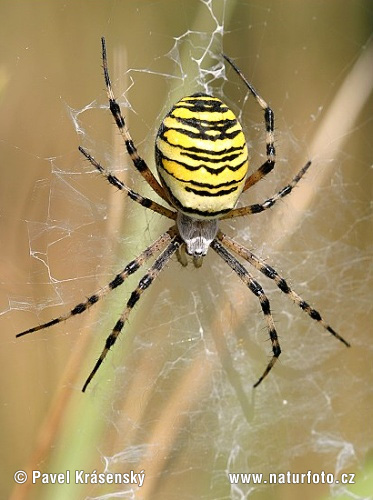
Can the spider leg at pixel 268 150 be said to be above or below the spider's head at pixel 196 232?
above

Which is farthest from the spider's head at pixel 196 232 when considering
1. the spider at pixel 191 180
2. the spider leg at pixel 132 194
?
the spider leg at pixel 132 194

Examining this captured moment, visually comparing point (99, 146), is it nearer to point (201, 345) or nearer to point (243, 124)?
point (243, 124)

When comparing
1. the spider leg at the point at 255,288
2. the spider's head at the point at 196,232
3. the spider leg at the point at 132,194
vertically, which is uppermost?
the spider leg at the point at 132,194

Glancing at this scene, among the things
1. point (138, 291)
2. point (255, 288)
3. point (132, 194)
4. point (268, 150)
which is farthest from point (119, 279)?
point (268, 150)

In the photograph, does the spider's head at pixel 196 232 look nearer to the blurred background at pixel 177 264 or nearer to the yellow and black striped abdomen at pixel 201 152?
the blurred background at pixel 177 264

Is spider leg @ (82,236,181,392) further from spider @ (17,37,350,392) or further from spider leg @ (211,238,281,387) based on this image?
spider leg @ (211,238,281,387)

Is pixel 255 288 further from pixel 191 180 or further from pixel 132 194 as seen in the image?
pixel 191 180

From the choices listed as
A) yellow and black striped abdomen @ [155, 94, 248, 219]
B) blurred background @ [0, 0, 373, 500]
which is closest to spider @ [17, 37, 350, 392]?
yellow and black striped abdomen @ [155, 94, 248, 219]

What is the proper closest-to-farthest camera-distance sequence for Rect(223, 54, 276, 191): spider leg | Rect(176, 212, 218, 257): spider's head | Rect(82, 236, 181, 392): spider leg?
Rect(82, 236, 181, 392): spider leg < Rect(223, 54, 276, 191): spider leg < Rect(176, 212, 218, 257): spider's head
